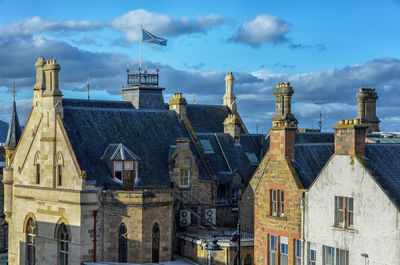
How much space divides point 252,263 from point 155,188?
9.20 meters

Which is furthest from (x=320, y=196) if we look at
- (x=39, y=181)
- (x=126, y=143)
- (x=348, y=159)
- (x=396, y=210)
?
(x=39, y=181)

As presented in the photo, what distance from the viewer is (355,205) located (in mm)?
33906

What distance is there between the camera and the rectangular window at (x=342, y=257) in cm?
3438

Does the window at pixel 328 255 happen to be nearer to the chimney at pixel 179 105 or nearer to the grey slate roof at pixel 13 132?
the chimney at pixel 179 105

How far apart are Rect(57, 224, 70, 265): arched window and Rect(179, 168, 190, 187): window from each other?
30.6 ft

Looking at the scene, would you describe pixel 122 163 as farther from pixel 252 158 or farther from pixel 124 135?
pixel 252 158

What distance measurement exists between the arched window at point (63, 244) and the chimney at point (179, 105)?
1400 cm

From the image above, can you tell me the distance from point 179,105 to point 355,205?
23121 mm

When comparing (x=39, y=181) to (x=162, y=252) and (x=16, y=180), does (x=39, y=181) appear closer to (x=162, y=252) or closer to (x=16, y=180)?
(x=16, y=180)

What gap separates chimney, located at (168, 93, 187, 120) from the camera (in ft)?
177

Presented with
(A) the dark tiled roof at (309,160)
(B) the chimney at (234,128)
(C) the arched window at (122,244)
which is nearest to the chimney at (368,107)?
(B) the chimney at (234,128)

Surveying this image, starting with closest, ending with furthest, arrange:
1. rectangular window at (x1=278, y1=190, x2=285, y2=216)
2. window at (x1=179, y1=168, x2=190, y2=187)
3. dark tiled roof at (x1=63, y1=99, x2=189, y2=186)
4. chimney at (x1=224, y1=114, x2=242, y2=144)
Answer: rectangular window at (x1=278, y1=190, x2=285, y2=216) < dark tiled roof at (x1=63, y1=99, x2=189, y2=186) < window at (x1=179, y1=168, x2=190, y2=187) < chimney at (x1=224, y1=114, x2=242, y2=144)

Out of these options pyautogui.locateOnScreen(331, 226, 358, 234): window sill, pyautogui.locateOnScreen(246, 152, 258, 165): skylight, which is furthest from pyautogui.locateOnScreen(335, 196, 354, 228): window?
pyautogui.locateOnScreen(246, 152, 258, 165): skylight

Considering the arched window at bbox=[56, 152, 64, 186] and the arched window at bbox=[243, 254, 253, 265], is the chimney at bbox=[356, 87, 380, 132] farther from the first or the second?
the arched window at bbox=[56, 152, 64, 186]
